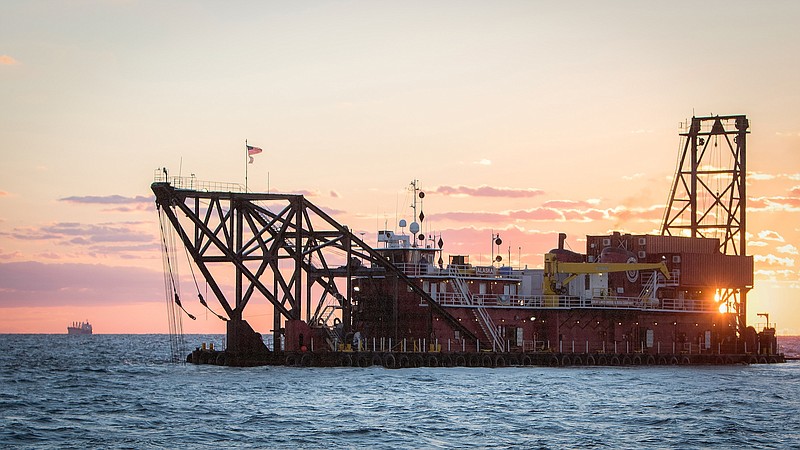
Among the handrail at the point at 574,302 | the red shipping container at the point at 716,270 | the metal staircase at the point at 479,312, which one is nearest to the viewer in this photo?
the metal staircase at the point at 479,312

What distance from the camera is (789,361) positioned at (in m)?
111

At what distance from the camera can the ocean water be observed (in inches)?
1843

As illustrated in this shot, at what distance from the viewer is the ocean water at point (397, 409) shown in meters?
46.8

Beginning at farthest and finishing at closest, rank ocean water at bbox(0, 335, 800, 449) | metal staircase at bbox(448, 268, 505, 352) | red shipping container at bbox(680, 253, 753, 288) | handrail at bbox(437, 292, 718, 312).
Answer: red shipping container at bbox(680, 253, 753, 288)
handrail at bbox(437, 292, 718, 312)
metal staircase at bbox(448, 268, 505, 352)
ocean water at bbox(0, 335, 800, 449)

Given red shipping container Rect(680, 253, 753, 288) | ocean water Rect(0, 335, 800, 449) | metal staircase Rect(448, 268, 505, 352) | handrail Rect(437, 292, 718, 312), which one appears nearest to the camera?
ocean water Rect(0, 335, 800, 449)

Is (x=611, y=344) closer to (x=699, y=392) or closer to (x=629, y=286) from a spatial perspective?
(x=629, y=286)

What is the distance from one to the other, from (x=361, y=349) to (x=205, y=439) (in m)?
31.7

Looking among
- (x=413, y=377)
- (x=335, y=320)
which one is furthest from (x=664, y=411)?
(x=335, y=320)

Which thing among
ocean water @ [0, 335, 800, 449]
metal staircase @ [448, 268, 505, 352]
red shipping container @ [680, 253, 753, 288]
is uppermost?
red shipping container @ [680, 253, 753, 288]

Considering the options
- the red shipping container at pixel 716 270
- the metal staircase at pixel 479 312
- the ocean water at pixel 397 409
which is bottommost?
the ocean water at pixel 397 409

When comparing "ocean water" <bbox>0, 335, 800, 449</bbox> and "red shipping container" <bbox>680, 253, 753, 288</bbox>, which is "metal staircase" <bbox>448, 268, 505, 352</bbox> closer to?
"ocean water" <bbox>0, 335, 800, 449</bbox>

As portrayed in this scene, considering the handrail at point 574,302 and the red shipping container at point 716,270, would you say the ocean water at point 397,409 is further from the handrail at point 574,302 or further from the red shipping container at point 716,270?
the red shipping container at point 716,270

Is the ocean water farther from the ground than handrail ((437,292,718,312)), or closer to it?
closer to it

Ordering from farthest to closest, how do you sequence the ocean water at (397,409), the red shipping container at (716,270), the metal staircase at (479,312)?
1. the red shipping container at (716,270)
2. the metal staircase at (479,312)
3. the ocean water at (397,409)
